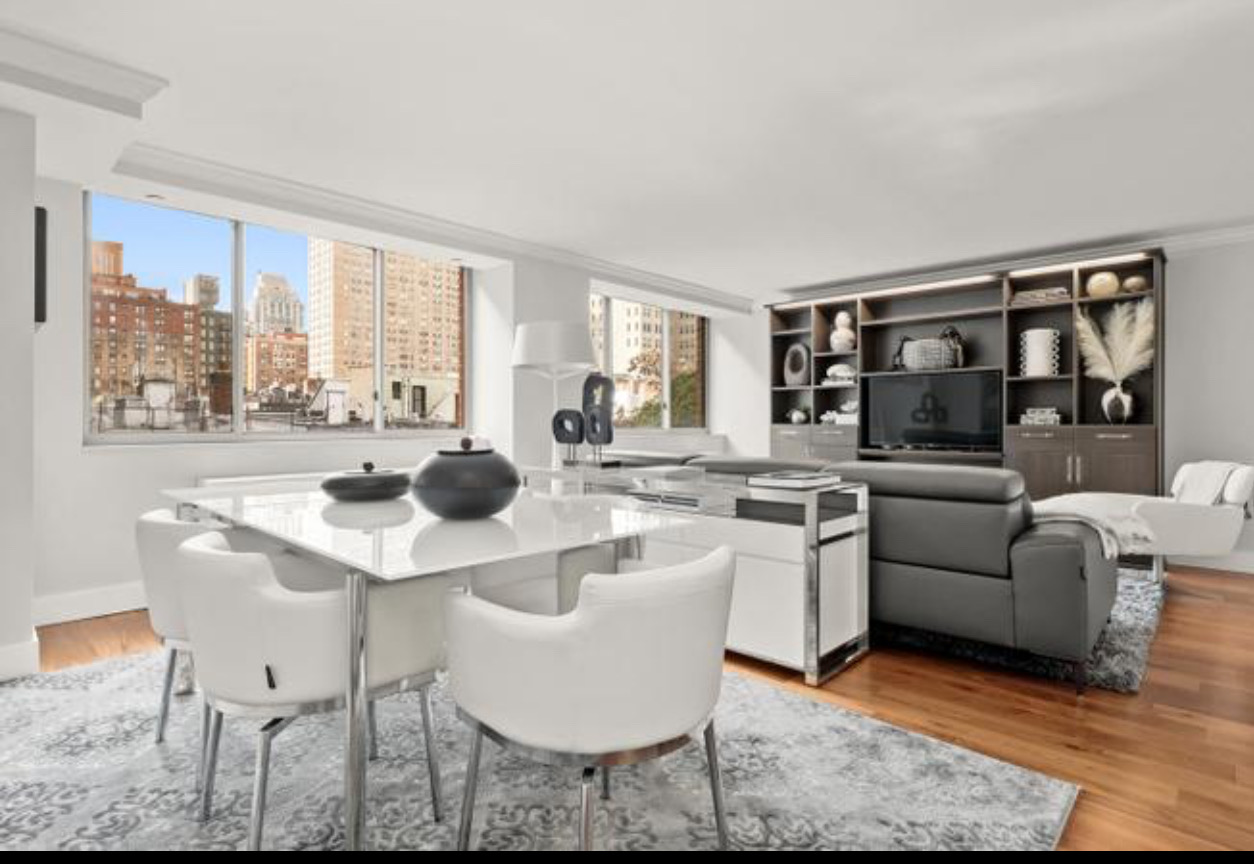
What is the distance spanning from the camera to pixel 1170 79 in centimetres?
258

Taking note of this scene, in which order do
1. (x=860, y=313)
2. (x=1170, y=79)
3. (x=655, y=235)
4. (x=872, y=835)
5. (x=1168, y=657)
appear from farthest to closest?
(x=860, y=313) < (x=655, y=235) < (x=1168, y=657) < (x=1170, y=79) < (x=872, y=835)

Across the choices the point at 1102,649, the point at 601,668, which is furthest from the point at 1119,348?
the point at 601,668

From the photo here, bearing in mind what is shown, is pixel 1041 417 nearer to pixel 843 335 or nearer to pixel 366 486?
pixel 843 335

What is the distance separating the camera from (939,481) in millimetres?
2699

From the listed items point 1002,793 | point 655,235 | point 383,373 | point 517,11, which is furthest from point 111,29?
point 1002,793

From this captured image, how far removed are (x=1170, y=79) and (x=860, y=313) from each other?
3.62 m

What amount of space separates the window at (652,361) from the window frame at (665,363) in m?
0.01

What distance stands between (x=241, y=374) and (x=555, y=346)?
96.0 inches

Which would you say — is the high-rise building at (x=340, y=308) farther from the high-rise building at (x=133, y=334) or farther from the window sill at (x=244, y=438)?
the high-rise building at (x=133, y=334)

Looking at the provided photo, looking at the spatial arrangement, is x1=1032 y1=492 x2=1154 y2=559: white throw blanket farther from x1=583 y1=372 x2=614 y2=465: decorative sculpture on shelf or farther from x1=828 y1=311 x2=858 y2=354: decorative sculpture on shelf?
x1=828 y1=311 x2=858 y2=354: decorative sculpture on shelf

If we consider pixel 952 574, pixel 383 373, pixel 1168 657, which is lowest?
pixel 1168 657

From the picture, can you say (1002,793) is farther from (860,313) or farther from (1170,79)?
(860,313)

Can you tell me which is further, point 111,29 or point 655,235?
point 655,235

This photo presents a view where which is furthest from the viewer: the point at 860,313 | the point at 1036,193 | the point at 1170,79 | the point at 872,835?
the point at 860,313
